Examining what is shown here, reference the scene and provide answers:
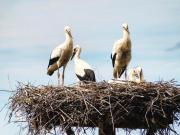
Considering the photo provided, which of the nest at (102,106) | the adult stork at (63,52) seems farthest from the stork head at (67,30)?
the nest at (102,106)

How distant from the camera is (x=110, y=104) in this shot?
31.8 ft

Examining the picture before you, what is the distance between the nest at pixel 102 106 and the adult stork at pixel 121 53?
8.51 feet

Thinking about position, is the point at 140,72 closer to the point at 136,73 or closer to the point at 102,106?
the point at 136,73

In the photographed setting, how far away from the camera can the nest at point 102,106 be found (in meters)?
9.74

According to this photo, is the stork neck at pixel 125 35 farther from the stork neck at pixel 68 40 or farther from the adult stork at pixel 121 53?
the stork neck at pixel 68 40

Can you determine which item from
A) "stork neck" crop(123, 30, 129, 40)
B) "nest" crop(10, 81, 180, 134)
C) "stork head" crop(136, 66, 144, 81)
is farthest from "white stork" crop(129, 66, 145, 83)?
"nest" crop(10, 81, 180, 134)

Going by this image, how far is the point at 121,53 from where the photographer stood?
504 inches

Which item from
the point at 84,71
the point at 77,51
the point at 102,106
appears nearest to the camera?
the point at 102,106

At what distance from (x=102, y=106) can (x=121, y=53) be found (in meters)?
3.24

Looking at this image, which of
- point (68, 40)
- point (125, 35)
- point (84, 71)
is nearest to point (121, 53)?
point (125, 35)

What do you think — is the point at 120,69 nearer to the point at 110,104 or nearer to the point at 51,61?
the point at 51,61

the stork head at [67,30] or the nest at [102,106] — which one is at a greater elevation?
the stork head at [67,30]

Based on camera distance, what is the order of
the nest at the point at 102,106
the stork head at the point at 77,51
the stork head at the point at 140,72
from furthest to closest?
the stork head at the point at 77,51 < the stork head at the point at 140,72 < the nest at the point at 102,106

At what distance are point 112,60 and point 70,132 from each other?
332 centimetres
